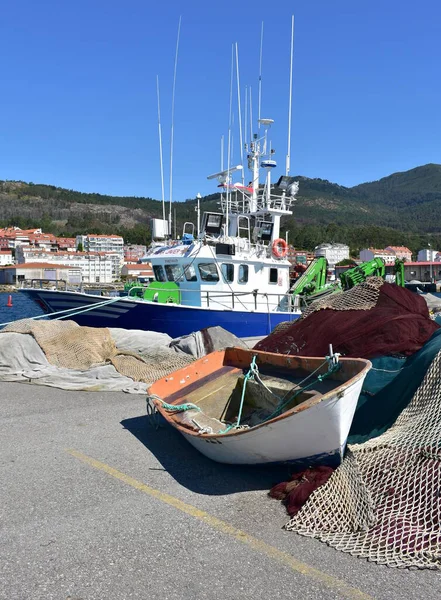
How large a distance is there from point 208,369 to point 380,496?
2954 mm

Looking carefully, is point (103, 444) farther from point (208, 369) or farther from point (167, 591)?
point (167, 591)

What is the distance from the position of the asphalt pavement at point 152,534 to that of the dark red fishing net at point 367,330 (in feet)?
6.20

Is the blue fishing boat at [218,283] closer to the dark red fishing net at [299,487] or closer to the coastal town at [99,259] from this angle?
the dark red fishing net at [299,487]

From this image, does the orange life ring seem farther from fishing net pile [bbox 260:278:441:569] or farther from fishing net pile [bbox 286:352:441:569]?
fishing net pile [bbox 286:352:441:569]

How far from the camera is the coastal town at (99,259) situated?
9725 cm

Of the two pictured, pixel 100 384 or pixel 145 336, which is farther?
pixel 145 336

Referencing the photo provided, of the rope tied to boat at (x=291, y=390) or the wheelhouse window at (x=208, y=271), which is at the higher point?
the wheelhouse window at (x=208, y=271)

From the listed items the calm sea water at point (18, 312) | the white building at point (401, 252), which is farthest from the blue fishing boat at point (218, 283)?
the white building at point (401, 252)

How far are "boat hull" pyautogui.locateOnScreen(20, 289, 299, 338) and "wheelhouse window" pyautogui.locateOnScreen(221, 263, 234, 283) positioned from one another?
1229 mm

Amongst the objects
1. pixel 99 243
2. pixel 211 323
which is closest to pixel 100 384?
pixel 211 323

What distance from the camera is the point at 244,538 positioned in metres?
3.26

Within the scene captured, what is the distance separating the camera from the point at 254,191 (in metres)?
17.3

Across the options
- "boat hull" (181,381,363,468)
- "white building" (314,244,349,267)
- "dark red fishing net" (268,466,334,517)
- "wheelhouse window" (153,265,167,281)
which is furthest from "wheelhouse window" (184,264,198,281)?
"white building" (314,244,349,267)

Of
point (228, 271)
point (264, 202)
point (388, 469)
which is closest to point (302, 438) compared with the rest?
point (388, 469)
